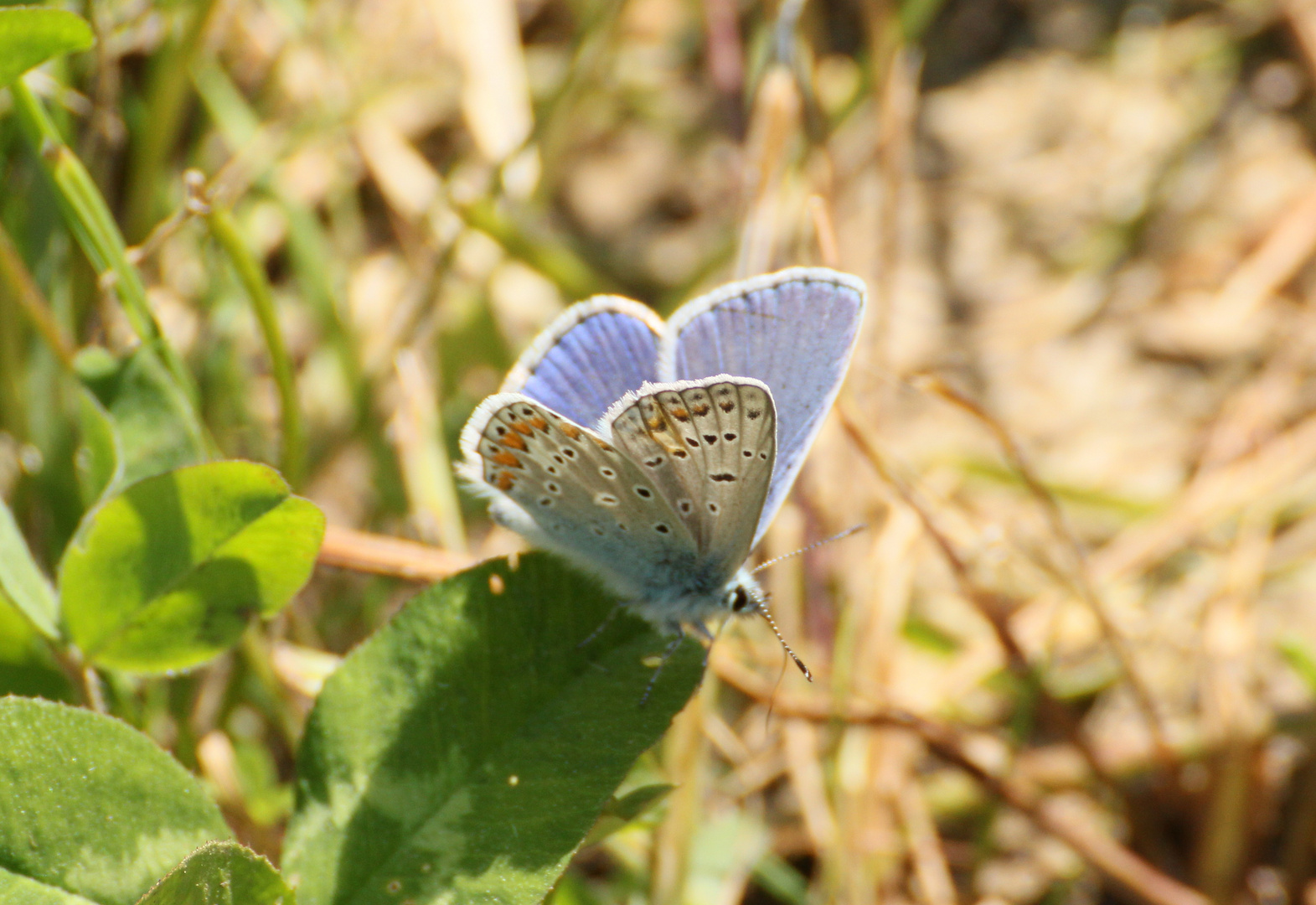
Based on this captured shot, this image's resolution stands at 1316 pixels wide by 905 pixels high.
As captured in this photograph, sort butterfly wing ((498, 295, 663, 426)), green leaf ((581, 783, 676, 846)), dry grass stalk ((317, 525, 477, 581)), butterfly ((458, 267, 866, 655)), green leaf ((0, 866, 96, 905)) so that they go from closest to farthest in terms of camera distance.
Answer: green leaf ((0, 866, 96, 905)), green leaf ((581, 783, 676, 846)), butterfly ((458, 267, 866, 655)), butterfly wing ((498, 295, 663, 426)), dry grass stalk ((317, 525, 477, 581))

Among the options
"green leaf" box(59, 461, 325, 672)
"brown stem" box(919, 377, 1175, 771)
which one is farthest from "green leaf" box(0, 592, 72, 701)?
"brown stem" box(919, 377, 1175, 771)

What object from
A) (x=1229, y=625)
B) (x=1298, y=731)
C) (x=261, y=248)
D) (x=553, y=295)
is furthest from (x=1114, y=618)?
(x=261, y=248)

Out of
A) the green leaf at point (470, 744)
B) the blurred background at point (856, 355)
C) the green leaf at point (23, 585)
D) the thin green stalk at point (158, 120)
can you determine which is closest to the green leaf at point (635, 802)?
the blurred background at point (856, 355)

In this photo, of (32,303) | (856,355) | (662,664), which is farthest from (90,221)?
(856,355)

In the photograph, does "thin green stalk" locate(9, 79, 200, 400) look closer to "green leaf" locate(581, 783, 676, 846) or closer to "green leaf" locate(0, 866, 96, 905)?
"green leaf" locate(0, 866, 96, 905)

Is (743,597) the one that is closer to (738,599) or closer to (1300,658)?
(738,599)
